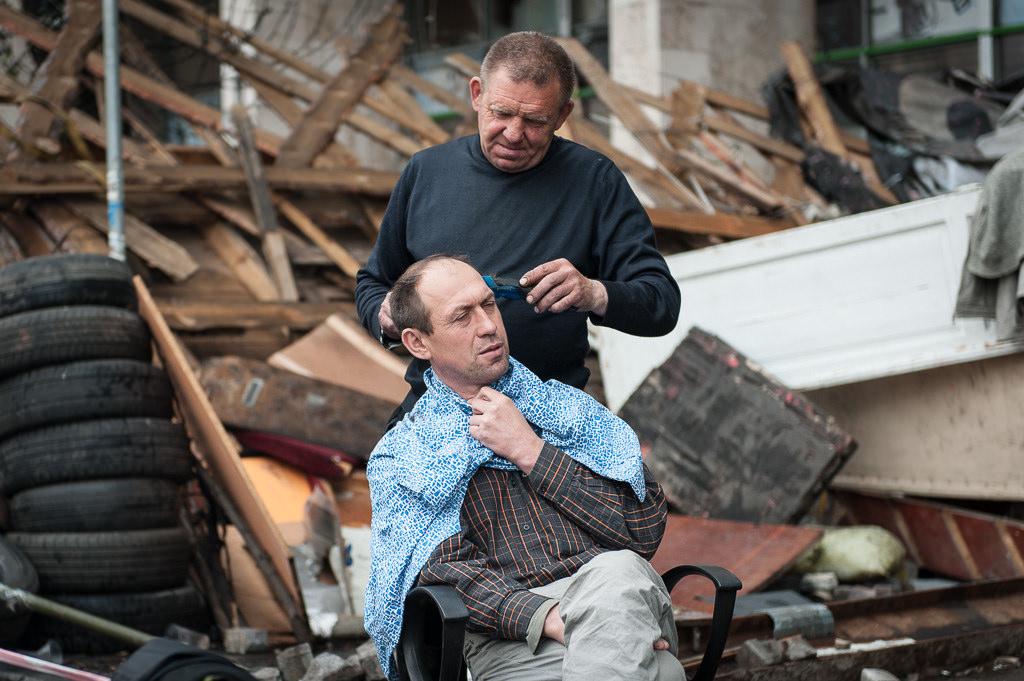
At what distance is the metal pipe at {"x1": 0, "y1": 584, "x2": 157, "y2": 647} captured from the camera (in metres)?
4.46

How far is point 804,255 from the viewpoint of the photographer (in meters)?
6.66

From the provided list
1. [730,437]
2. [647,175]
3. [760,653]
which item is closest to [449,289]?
[760,653]

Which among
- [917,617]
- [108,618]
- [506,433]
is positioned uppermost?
[506,433]

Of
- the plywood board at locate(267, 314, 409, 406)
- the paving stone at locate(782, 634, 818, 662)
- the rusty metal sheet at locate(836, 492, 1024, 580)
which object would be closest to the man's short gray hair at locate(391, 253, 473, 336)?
the paving stone at locate(782, 634, 818, 662)

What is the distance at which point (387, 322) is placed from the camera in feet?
10.0

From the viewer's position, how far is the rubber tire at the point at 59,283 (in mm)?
5340

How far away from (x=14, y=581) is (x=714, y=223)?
4.91 m

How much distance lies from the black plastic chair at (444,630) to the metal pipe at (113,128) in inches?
168

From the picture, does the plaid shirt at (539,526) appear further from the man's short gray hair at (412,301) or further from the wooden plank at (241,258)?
the wooden plank at (241,258)

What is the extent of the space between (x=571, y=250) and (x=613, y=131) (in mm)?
7665

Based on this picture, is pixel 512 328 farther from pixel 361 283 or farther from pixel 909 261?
pixel 909 261

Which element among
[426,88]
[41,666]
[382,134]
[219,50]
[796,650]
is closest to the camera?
[41,666]

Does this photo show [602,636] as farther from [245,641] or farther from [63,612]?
[245,641]

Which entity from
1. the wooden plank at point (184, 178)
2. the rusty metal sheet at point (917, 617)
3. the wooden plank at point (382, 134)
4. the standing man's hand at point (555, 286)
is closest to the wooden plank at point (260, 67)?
the wooden plank at point (382, 134)
